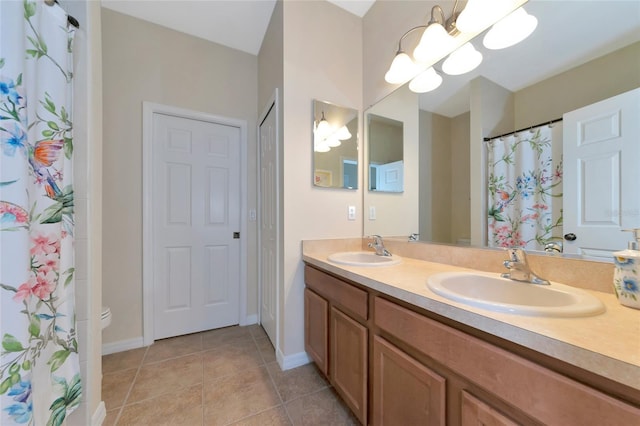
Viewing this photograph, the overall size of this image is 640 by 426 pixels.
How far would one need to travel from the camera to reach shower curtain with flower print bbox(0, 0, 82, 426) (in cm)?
78

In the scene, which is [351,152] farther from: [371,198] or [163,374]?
[163,374]

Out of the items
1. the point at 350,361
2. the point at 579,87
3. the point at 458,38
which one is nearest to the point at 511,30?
the point at 458,38

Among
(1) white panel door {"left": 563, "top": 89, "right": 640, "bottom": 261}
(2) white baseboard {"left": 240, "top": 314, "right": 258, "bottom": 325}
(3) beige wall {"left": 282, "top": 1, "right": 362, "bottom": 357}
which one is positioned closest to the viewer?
(1) white panel door {"left": 563, "top": 89, "right": 640, "bottom": 261}

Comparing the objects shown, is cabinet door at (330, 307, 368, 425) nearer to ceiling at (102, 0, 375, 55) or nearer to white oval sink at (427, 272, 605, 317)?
white oval sink at (427, 272, 605, 317)

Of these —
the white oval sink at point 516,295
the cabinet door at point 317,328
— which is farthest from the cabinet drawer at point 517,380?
the cabinet door at point 317,328

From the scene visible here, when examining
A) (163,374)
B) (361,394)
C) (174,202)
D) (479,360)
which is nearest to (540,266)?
(479,360)

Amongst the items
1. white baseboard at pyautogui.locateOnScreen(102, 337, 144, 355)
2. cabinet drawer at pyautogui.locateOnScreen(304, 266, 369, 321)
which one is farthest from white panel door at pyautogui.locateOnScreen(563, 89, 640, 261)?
white baseboard at pyautogui.locateOnScreen(102, 337, 144, 355)

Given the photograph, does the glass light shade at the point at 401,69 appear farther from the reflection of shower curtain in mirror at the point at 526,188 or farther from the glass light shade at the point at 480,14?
the reflection of shower curtain in mirror at the point at 526,188

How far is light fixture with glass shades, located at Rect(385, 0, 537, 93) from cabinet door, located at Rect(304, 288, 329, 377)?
1.49 meters

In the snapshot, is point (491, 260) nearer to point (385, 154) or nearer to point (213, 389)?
point (385, 154)

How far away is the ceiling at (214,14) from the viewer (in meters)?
1.80

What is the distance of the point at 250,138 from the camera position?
236cm

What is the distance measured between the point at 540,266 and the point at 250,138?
2381 millimetres

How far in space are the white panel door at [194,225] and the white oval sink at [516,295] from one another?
6.53 ft
